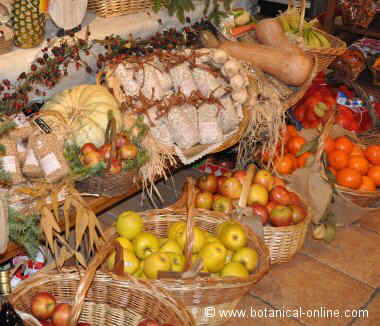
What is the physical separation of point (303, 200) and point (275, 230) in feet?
1.00

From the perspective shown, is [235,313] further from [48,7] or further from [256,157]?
[48,7]

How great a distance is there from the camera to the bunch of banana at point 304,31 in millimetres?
3007

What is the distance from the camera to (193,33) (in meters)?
2.80

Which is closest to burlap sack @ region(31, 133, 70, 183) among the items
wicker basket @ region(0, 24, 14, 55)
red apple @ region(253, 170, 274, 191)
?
wicker basket @ region(0, 24, 14, 55)

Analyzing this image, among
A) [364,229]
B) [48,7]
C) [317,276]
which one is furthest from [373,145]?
[48,7]

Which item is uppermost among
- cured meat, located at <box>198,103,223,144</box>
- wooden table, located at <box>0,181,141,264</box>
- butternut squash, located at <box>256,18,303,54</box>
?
butternut squash, located at <box>256,18,303,54</box>

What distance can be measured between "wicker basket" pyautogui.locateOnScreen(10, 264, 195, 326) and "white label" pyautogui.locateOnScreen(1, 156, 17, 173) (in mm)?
384

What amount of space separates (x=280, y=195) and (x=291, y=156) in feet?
1.23

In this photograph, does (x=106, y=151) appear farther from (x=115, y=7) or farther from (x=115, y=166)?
A: (x=115, y=7)

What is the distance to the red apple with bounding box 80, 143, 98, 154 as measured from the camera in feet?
6.33

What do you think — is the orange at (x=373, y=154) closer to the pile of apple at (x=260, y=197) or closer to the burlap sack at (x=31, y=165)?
the pile of apple at (x=260, y=197)

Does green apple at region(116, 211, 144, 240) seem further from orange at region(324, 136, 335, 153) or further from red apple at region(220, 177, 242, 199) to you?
orange at region(324, 136, 335, 153)

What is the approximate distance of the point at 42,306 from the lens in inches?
64.7

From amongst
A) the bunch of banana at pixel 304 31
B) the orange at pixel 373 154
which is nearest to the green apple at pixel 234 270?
the orange at pixel 373 154
